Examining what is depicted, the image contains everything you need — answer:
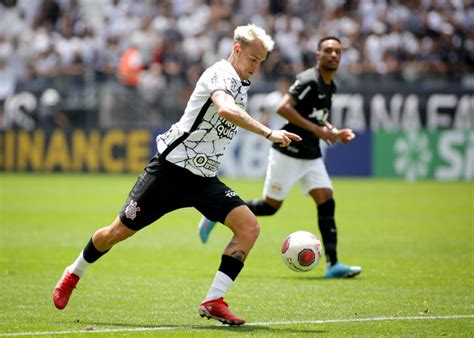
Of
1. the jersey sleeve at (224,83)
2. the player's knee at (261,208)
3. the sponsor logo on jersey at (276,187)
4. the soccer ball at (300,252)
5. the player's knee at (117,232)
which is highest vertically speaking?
the jersey sleeve at (224,83)

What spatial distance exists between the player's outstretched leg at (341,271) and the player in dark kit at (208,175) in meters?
3.01

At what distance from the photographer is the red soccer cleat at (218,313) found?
24.9 ft

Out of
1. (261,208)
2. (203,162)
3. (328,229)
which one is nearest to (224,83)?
(203,162)

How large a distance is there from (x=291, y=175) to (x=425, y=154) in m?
14.8

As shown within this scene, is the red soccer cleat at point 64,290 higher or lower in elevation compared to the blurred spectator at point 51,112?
lower

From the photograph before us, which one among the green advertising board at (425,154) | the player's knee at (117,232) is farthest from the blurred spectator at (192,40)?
the player's knee at (117,232)

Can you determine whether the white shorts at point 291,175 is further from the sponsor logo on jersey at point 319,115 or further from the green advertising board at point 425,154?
the green advertising board at point 425,154

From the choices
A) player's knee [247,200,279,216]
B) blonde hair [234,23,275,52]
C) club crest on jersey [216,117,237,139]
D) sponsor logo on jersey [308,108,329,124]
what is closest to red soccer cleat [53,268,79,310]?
club crest on jersey [216,117,237,139]

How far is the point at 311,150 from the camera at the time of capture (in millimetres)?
11461

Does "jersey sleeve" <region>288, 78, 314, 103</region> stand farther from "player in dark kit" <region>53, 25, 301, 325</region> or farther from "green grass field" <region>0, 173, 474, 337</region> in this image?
"player in dark kit" <region>53, 25, 301, 325</region>

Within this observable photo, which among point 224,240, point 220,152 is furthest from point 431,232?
point 220,152

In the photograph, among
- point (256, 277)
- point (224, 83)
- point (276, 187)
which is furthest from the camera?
point (276, 187)

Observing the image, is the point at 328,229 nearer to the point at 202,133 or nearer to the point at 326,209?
the point at 326,209

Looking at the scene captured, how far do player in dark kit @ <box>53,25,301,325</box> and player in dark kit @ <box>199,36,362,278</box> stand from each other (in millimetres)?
3033
